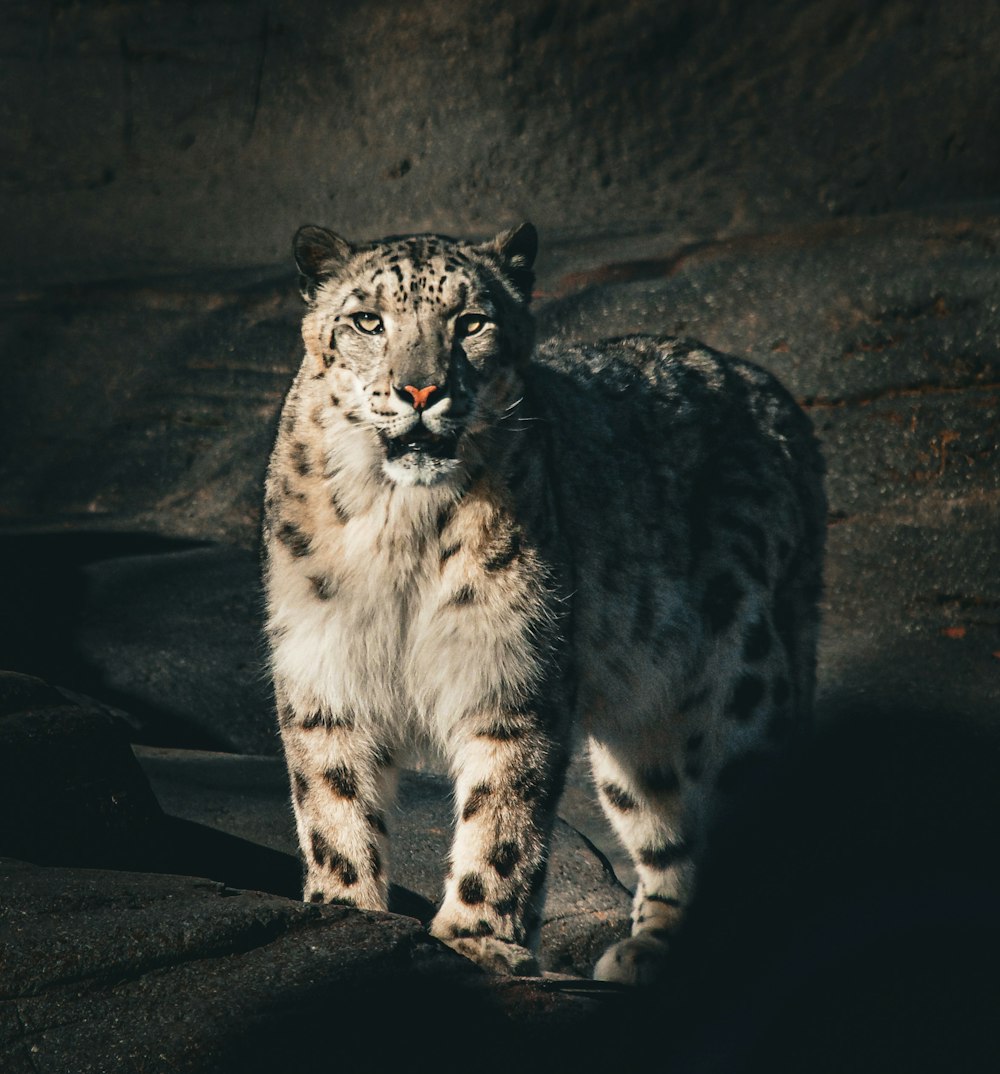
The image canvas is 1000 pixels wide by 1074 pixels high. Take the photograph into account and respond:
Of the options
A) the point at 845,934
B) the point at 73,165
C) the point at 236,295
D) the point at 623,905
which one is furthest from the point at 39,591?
the point at 845,934

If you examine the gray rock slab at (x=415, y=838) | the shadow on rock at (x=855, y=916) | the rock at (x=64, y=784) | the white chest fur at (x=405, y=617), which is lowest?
the gray rock slab at (x=415, y=838)

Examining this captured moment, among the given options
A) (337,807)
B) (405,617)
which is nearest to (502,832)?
(337,807)

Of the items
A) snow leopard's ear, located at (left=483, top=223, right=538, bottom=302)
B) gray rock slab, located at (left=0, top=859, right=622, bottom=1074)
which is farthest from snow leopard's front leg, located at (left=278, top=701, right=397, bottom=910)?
snow leopard's ear, located at (left=483, top=223, right=538, bottom=302)

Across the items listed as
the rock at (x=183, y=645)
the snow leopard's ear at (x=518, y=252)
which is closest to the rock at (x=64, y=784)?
the snow leopard's ear at (x=518, y=252)

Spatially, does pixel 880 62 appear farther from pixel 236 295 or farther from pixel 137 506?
pixel 137 506

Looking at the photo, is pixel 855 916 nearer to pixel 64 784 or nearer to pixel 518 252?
pixel 518 252

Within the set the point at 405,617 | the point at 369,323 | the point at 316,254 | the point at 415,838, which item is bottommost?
the point at 415,838

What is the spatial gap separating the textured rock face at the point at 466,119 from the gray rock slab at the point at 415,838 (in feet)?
9.50

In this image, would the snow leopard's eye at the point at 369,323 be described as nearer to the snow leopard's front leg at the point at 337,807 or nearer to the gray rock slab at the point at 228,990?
the snow leopard's front leg at the point at 337,807

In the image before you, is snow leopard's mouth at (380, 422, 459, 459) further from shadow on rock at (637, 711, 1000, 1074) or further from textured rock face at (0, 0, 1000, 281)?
textured rock face at (0, 0, 1000, 281)

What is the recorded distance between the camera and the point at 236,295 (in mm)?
6996

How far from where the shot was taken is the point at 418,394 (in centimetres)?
323

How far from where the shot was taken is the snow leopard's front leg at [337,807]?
11.8ft

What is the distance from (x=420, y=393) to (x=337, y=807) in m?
1.08
